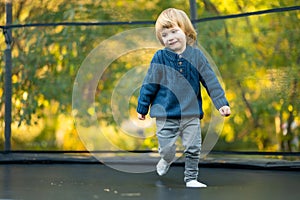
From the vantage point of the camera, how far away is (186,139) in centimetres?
264

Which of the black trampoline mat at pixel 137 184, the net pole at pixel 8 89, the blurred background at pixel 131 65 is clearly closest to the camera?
the black trampoline mat at pixel 137 184

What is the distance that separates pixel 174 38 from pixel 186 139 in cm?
44

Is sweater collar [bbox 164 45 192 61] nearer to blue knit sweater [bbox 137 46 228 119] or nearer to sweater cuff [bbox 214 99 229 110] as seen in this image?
blue knit sweater [bbox 137 46 228 119]

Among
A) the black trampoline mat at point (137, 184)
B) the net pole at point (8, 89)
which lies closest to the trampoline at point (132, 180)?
the black trampoline mat at point (137, 184)

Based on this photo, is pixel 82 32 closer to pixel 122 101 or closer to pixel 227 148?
pixel 122 101

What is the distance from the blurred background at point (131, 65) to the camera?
337cm

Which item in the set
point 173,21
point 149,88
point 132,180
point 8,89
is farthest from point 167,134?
point 8,89

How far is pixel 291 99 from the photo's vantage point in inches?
130

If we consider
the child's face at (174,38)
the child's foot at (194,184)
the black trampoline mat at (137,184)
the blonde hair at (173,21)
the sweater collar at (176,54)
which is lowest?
the black trampoline mat at (137,184)

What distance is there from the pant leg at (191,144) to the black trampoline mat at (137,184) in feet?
0.27

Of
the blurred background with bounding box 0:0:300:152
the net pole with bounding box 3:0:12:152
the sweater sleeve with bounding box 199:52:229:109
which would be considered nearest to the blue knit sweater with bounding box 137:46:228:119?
the sweater sleeve with bounding box 199:52:229:109

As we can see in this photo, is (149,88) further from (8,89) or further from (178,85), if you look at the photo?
(8,89)

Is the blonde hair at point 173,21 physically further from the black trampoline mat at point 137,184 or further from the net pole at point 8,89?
the net pole at point 8,89

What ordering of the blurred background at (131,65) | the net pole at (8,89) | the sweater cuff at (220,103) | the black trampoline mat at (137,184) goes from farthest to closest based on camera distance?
1. the net pole at (8,89)
2. the blurred background at (131,65)
3. the sweater cuff at (220,103)
4. the black trampoline mat at (137,184)
